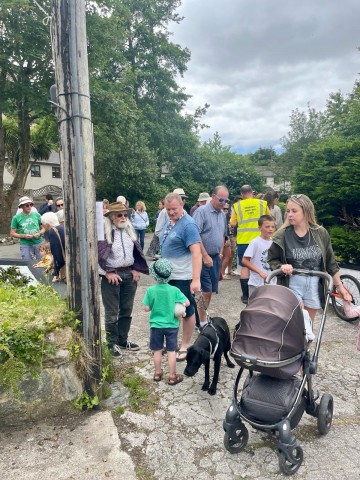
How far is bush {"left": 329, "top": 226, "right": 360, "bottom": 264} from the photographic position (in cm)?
636

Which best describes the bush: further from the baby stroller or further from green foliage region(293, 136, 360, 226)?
the baby stroller

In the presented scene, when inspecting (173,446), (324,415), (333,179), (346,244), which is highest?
(333,179)

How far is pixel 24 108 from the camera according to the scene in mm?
18359

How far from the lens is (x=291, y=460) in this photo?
2496 millimetres

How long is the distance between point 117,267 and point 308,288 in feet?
6.83

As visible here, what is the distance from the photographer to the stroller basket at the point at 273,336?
2.50 metres

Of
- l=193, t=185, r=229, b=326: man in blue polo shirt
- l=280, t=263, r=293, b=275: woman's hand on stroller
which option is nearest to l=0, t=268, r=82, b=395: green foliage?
l=280, t=263, r=293, b=275: woman's hand on stroller

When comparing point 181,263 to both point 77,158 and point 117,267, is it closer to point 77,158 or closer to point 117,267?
point 117,267

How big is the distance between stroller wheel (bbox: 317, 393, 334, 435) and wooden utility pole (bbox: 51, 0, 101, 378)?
6.28 feet

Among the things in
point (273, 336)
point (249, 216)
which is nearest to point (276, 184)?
point (249, 216)

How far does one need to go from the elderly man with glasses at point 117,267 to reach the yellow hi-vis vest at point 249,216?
2.65m

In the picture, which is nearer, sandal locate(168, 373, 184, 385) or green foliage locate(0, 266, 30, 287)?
sandal locate(168, 373, 184, 385)

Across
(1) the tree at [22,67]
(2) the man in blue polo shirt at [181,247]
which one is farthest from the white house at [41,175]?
(2) the man in blue polo shirt at [181,247]

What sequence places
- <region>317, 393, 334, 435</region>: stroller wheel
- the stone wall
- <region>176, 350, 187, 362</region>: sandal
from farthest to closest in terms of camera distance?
1. <region>176, 350, 187, 362</region>: sandal
2. the stone wall
3. <region>317, 393, 334, 435</region>: stroller wheel
